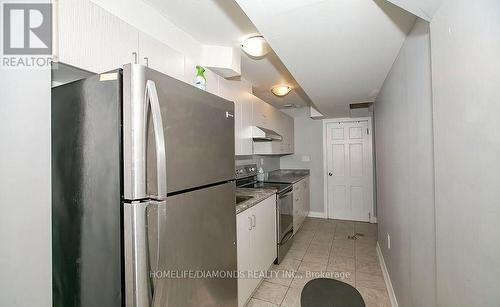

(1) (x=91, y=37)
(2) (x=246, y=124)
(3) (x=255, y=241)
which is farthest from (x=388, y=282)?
(1) (x=91, y=37)

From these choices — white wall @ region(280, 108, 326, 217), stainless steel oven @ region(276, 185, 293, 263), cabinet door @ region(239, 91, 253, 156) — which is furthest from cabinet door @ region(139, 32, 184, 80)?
white wall @ region(280, 108, 326, 217)

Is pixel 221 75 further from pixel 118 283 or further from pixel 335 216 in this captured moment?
pixel 335 216

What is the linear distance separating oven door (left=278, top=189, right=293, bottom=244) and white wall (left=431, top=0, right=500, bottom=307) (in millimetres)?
1841

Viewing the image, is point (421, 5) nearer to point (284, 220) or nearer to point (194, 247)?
point (194, 247)

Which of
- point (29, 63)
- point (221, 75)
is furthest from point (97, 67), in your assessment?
point (221, 75)

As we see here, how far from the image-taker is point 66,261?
996mm

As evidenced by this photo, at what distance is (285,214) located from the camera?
292cm

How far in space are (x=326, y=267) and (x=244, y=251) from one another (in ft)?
4.35

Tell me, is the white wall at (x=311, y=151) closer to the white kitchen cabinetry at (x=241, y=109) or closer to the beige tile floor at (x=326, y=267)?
the beige tile floor at (x=326, y=267)

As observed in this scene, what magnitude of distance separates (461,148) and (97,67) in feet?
5.26

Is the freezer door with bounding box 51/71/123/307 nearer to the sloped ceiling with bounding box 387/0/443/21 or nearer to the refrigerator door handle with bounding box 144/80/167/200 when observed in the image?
the refrigerator door handle with bounding box 144/80/167/200

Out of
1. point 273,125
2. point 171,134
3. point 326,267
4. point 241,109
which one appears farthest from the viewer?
point 273,125

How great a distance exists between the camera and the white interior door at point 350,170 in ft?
13.8
